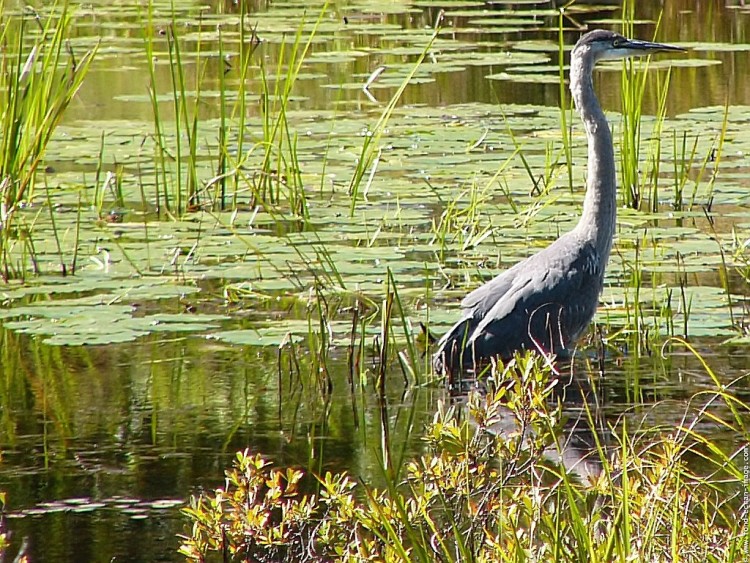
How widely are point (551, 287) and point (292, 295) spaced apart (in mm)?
1095

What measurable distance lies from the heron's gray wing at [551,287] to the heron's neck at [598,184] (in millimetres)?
104

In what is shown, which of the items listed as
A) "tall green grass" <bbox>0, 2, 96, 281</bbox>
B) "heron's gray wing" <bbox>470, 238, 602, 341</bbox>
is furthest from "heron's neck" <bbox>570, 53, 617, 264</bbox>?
"tall green grass" <bbox>0, 2, 96, 281</bbox>

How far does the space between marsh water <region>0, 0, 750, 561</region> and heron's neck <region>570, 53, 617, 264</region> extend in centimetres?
27

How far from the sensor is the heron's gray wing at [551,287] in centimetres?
549

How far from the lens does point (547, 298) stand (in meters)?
5.53

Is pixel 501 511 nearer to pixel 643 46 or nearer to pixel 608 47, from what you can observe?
pixel 608 47

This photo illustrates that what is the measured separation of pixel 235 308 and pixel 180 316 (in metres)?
0.29

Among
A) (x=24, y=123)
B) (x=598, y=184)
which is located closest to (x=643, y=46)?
(x=598, y=184)

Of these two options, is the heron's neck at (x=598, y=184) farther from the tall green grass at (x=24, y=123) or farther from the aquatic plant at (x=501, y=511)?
the aquatic plant at (x=501, y=511)

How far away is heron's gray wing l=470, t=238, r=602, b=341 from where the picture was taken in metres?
5.49

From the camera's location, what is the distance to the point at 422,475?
3.08 m

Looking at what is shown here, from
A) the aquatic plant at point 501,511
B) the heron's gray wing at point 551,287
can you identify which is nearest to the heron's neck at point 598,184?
the heron's gray wing at point 551,287

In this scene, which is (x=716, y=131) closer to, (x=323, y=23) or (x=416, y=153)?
(x=416, y=153)

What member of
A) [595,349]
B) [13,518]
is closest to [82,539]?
[13,518]
